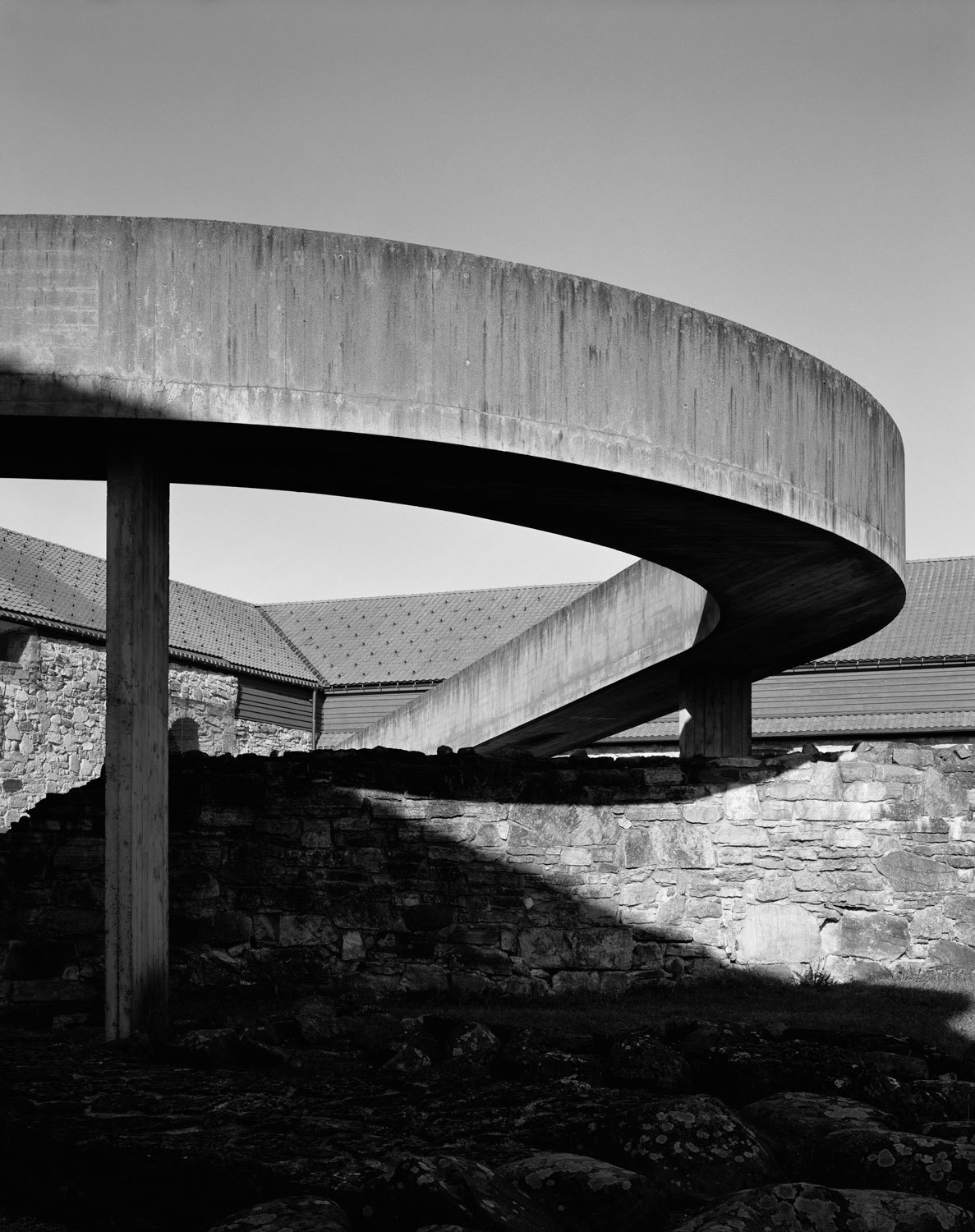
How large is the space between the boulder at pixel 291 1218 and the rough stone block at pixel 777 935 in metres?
7.21

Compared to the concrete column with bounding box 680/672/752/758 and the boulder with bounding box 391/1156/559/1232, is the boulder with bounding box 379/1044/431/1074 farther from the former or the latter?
the concrete column with bounding box 680/672/752/758

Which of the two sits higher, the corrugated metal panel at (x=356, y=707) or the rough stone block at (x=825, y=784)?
the corrugated metal panel at (x=356, y=707)

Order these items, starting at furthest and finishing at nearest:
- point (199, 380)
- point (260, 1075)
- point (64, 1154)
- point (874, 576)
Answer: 1. point (874, 576)
2. point (199, 380)
3. point (260, 1075)
4. point (64, 1154)

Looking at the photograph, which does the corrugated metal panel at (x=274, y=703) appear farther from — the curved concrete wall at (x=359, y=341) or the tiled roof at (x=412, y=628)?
the curved concrete wall at (x=359, y=341)

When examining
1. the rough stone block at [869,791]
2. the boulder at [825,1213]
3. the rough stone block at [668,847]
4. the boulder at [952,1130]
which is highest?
the rough stone block at [869,791]

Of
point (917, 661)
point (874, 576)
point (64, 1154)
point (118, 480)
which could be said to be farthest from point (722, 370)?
point (917, 661)

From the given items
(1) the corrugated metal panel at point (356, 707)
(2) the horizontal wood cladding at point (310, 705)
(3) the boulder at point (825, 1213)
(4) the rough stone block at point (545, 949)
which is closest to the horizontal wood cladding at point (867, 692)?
(2) the horizontal wood cladding at point (310, 705)

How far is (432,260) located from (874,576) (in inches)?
160

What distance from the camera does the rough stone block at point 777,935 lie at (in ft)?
34.8

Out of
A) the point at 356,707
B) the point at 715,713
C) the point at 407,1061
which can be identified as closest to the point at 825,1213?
the point at 407,1061

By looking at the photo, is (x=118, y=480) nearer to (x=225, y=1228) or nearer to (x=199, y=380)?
(x=199, y=380)

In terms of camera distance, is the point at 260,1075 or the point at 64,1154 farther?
the point at 260,1075

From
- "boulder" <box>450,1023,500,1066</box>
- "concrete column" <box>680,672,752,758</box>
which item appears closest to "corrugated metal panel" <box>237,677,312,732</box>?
"concrete column" <box>680,672,752,758</box>

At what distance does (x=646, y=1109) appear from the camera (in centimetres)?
473
